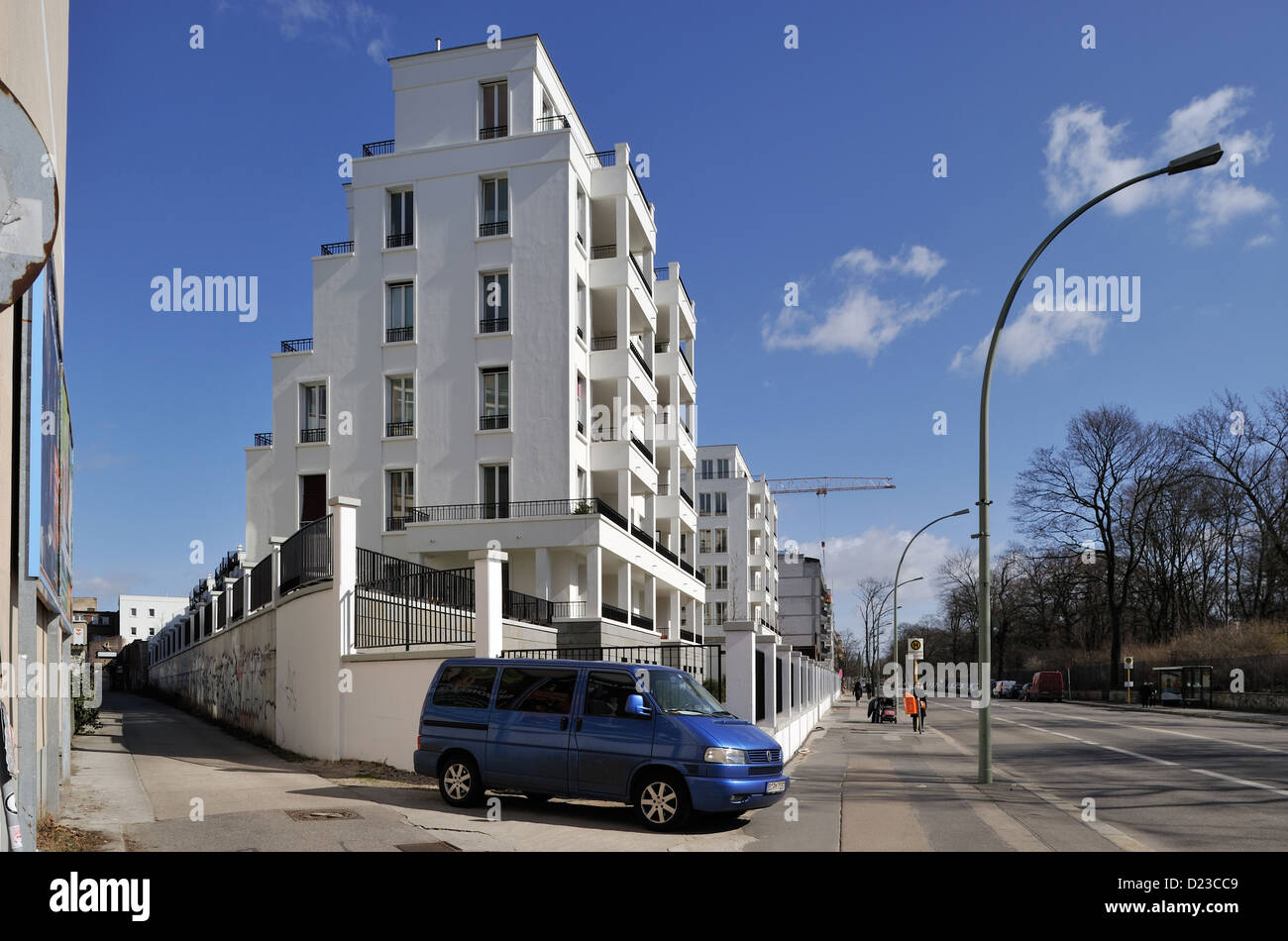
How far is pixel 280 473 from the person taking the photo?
124 ft

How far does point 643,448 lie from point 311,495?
471 inches

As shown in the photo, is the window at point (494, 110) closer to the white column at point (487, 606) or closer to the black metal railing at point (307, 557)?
the black metal railing at point (307, 557)

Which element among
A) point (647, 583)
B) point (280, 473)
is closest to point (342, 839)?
point (280, 473)

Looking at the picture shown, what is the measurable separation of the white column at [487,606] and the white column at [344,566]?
2603 millimetres

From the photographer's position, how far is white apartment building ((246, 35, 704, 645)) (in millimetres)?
33969

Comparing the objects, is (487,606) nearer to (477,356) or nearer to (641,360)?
(477,356)

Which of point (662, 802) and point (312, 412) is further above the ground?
point (312, 412)

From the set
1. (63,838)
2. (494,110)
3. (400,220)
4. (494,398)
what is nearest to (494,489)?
(494,398)

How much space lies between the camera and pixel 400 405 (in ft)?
118

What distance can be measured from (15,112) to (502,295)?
30884 millimetres

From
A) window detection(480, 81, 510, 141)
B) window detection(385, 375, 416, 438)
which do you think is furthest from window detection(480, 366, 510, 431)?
window detection(480, 81, 510, 141)

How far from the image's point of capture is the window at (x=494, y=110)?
35812mm

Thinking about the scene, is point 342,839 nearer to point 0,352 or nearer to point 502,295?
point 0,352

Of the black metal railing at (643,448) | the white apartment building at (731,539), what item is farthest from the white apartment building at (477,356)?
the white apartment building at (731,539)
